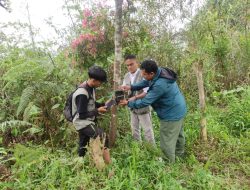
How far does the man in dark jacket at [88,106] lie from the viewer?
3387 mm

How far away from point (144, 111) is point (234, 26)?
5533 millimetres

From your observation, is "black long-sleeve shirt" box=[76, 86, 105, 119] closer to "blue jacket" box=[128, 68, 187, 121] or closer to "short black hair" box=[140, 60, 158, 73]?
"blue jacket" box=[128, 68, 187, 121]

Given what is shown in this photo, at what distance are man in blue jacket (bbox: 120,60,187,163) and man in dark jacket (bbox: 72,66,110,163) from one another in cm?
48

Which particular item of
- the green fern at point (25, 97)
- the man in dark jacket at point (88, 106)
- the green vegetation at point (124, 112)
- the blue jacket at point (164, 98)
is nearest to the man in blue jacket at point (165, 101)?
the blue jacket at point (164, 98)

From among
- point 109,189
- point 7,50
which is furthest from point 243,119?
point 7,50

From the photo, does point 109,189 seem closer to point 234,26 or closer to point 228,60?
point 228,60

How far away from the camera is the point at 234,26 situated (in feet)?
27.0

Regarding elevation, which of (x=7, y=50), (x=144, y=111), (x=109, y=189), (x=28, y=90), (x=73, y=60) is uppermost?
(x=7, y=50)

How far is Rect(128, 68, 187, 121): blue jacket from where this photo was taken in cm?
374

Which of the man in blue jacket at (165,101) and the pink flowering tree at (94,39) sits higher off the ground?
the pink flowering tree at (94,39)

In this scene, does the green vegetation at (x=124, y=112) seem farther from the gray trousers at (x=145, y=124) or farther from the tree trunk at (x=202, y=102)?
the gray trousers at (x=145, y=124)

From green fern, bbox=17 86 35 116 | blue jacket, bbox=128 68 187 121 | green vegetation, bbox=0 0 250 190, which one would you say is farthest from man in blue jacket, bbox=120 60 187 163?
green fern, bbox=17 86 35 116

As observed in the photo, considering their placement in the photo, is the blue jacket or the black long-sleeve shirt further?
the blue jacket

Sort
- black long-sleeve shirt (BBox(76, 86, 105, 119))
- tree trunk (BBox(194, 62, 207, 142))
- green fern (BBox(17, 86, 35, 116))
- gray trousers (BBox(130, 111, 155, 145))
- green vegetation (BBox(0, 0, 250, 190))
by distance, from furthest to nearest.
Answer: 1. tree trunk (BBox(194, 62, 207, 142))
2. gray trousers (BBox(130, 111, 155, 145))
3. green fern (BBox(17, 86, 35, 116))
4. green vegetation (BBox(0, 0, 250, 190))
5. black long-sleeve shirt (BBox(76, 86, 105, 119))
